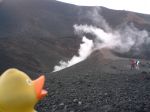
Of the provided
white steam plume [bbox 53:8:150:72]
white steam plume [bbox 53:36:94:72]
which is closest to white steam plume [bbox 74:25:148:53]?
white steam plume [bbox 53:8:150:72]

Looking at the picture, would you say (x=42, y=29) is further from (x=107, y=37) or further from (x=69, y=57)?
(x=69, y=57)

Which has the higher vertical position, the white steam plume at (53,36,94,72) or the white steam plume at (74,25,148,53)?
the white steam plume at (74,25,148,53)

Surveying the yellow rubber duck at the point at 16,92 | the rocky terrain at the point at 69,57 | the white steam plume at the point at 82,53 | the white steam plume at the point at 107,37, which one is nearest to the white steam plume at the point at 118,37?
the white steam plume at the point at 107,37

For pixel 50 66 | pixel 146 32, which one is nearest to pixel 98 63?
pixel 50 66

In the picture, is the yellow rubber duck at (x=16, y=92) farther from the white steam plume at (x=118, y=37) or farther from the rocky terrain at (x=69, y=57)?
the white steam plume at (x=118, y=37)

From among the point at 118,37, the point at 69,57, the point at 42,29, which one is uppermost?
the point at 42,29

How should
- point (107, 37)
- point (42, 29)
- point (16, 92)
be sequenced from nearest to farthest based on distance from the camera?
1. point (16, 92)
2. point (107, 37)
3. point (42, 29)

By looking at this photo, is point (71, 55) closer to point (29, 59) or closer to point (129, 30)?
point (29, 59)

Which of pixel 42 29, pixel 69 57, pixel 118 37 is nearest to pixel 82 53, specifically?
pixel 69 57

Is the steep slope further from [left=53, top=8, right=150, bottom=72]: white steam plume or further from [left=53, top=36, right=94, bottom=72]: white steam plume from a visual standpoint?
[left=53, top=8, right=150, bottom=72]: white steam plume
